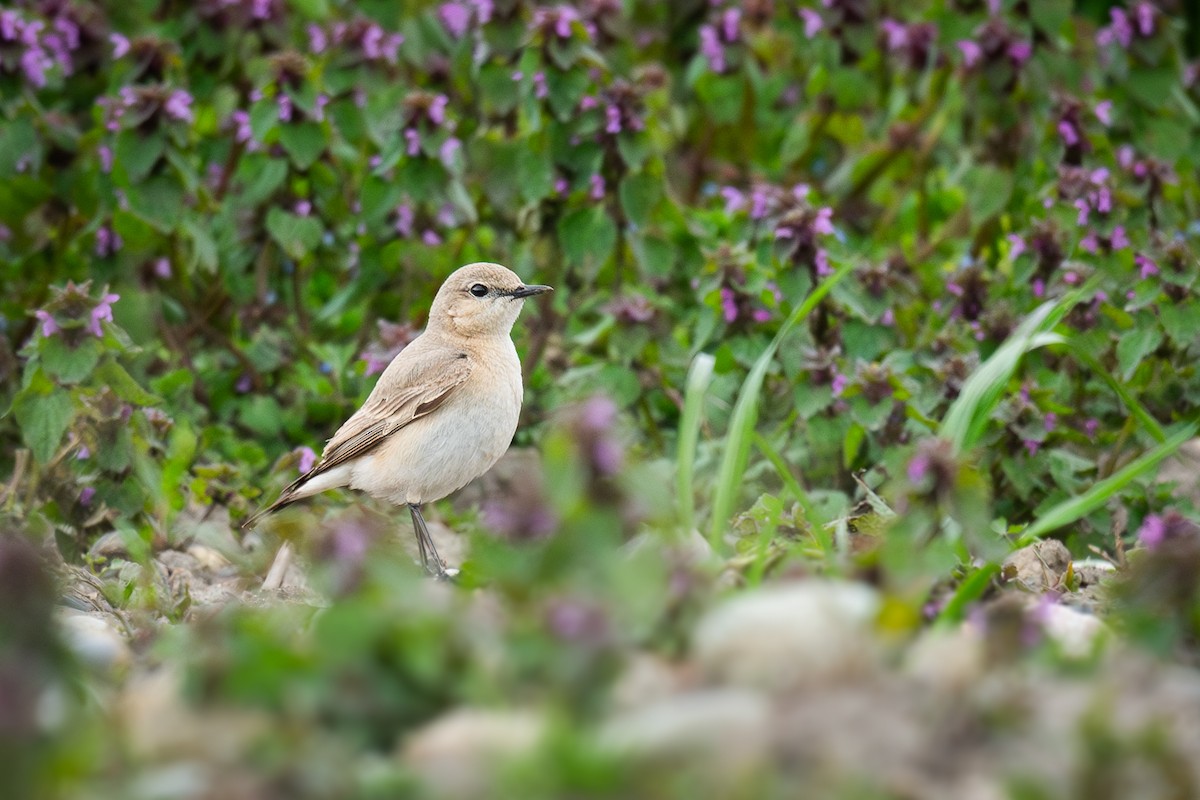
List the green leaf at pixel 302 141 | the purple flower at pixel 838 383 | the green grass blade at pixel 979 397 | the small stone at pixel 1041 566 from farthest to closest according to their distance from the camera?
1. the green leaf at pixel 302 141
2. the purple flower at pixel 838 383
3. the small stone at pixel 1041 566
4. the green grass blade at pixel 979 397

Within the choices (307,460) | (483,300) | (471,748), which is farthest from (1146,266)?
(471,748)

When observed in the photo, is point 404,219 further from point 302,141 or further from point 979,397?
point 979,397

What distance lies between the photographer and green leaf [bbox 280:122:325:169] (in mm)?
6133

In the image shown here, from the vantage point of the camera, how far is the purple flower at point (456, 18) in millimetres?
6820

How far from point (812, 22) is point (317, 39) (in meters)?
2.19

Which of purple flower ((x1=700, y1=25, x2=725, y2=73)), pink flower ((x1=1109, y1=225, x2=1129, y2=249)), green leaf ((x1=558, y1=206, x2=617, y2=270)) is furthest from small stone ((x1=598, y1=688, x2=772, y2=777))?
purple flower ((x1=700, y1=25, x2=725, y2=73))

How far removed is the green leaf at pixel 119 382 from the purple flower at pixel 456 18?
239cm

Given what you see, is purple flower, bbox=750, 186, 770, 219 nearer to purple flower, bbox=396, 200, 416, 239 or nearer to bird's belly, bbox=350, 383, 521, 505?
bird's belly, bbox=350, 383, 521, 505

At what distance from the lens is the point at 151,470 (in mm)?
5230

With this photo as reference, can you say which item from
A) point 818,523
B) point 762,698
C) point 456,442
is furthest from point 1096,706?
point 456,442

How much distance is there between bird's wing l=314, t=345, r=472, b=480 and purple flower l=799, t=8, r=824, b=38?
2.79 metres

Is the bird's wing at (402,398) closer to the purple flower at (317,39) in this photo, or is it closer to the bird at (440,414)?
the bird at (440,414)

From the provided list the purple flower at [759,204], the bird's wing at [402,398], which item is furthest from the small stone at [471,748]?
the purple flower at [759,204]

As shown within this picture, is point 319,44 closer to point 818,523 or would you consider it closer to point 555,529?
point 818,523
